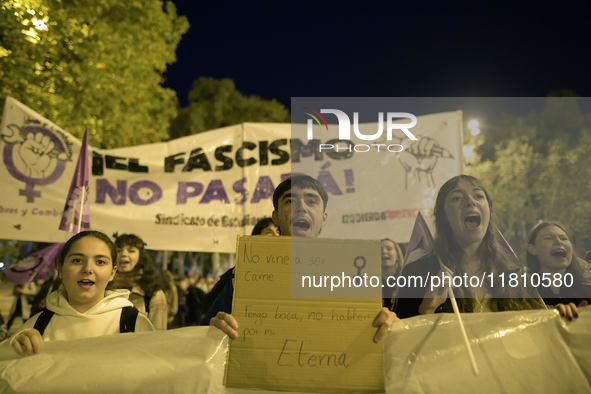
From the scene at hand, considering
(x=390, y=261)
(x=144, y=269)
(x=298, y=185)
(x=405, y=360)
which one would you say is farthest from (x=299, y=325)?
(x=390, y=261)

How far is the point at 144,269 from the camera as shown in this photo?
3971 millimetres

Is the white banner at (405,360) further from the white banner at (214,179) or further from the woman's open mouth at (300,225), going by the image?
the white banner at (214,179)

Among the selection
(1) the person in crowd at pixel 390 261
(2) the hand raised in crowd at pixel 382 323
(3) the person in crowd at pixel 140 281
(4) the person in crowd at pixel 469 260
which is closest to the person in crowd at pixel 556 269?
(4) the person in crowd at pixel 469 260

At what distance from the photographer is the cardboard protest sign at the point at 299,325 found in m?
1.86

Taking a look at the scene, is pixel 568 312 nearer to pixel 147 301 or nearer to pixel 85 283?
pixel 85 283

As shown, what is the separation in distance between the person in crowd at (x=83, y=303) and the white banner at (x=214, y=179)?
2.95 meters

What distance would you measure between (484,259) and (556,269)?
0.45 m

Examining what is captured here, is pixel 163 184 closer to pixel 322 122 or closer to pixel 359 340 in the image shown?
pixel 322 122

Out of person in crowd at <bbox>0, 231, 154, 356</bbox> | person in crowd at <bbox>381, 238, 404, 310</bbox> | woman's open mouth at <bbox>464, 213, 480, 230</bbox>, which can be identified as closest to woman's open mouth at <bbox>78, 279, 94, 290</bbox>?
person in crowd at <bbox>0, 231, 154, 356</bbox>

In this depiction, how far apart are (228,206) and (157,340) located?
3.40 meters

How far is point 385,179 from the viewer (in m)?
5.27

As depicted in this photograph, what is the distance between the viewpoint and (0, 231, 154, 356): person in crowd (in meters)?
2.17

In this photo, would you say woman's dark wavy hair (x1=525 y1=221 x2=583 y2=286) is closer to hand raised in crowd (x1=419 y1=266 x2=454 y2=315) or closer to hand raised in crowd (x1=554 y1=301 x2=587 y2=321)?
hand raised in crowd (x1=554 y1=301 x2=587 y2=321)

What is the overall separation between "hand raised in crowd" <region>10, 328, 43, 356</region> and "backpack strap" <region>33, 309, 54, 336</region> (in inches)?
3.7
